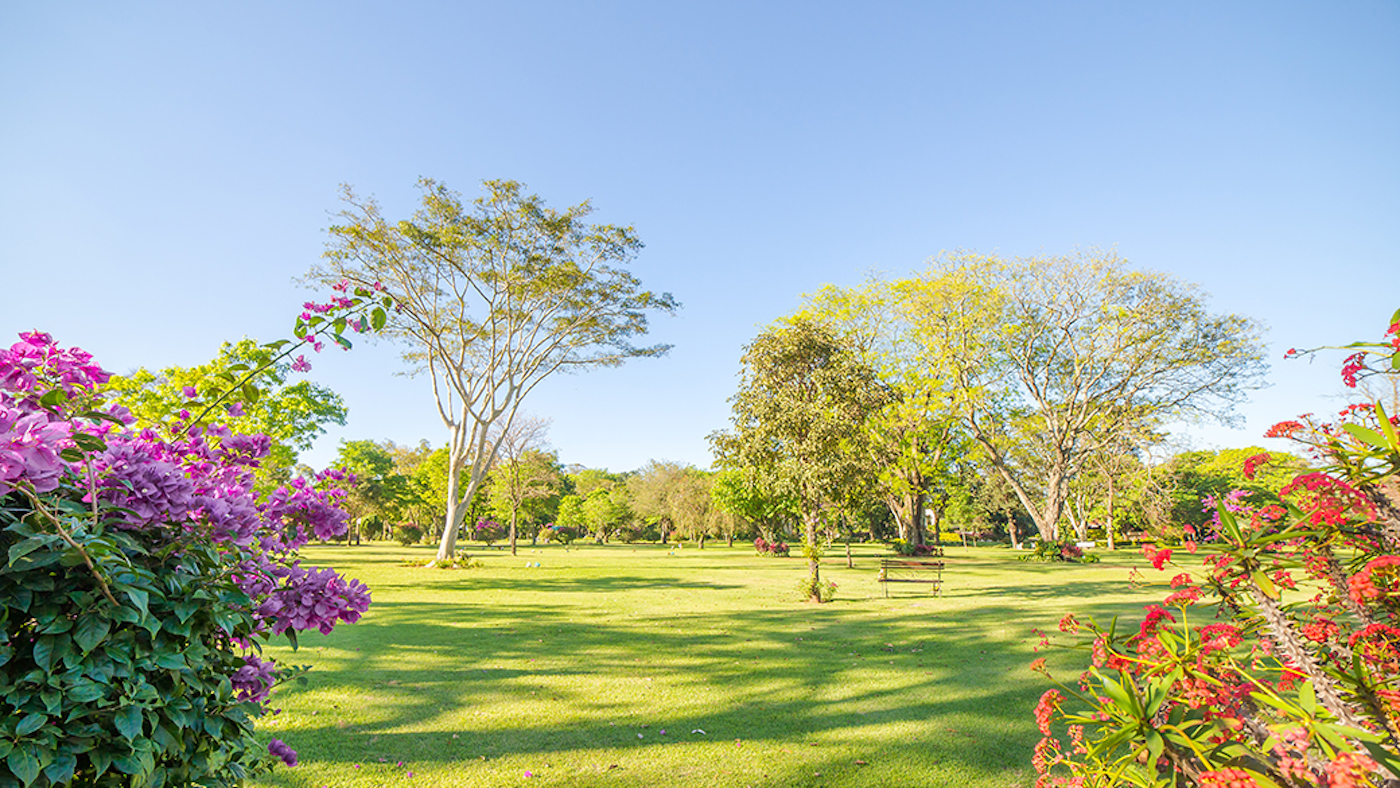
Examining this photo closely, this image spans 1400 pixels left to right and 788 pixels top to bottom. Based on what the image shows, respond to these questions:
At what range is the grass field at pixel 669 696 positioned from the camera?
4.00m

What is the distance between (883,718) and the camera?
16.6ft

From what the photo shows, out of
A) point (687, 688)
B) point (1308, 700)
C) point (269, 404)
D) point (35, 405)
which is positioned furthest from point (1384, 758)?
point (269, 404)

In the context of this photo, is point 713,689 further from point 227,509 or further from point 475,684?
point 227,509

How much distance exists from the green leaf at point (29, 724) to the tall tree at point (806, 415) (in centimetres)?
1216

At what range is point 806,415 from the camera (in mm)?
13266

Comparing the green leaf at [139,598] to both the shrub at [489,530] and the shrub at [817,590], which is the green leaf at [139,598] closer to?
the shrub at [817,590]

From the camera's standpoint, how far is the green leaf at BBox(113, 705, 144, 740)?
146 cm

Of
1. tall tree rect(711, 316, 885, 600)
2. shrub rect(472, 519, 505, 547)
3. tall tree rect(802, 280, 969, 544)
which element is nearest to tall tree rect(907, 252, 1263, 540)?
tall tree rect(802, 280, 969, 544)

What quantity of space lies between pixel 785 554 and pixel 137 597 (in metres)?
32.8

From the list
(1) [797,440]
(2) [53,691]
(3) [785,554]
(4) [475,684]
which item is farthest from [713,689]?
(3) [785,554]

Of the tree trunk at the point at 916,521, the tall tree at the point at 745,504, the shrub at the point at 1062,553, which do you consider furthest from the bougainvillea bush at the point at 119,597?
the tree trunk at the point at 916,521

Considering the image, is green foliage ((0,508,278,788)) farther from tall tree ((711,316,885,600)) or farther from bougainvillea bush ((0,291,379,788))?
tall tree ((711,316,885,600))

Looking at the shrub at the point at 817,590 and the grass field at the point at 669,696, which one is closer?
the grass field at the point at 669,696

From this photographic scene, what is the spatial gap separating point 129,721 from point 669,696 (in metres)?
4.79
